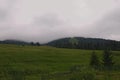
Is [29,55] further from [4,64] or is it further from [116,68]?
[116,68]

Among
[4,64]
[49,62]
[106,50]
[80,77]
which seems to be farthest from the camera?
[49,62]

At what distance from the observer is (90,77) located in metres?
51.2

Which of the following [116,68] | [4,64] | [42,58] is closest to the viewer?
[116,68]

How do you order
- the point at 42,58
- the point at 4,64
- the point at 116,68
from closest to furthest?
the point at 116,68, the point at 4,64, the point at 42,58

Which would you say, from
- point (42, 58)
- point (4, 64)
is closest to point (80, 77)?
point (4, 64)

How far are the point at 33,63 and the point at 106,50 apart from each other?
35334mm

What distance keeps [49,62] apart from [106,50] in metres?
33.8

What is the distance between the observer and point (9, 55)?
5635 inches

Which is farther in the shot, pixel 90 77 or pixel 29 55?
pixel 29 55

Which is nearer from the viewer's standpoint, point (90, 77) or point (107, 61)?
point (90, 77)

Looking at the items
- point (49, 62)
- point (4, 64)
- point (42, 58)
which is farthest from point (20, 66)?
point (42, 58)

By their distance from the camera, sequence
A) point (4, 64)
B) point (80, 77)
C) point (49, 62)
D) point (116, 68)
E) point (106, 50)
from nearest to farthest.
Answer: point (80, 77)
point (106, 50)
point (116, 68)
point (4, 64)
point (49, 62)

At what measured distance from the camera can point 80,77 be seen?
4919 centimetres

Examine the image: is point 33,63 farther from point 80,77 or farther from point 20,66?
point 80,77
